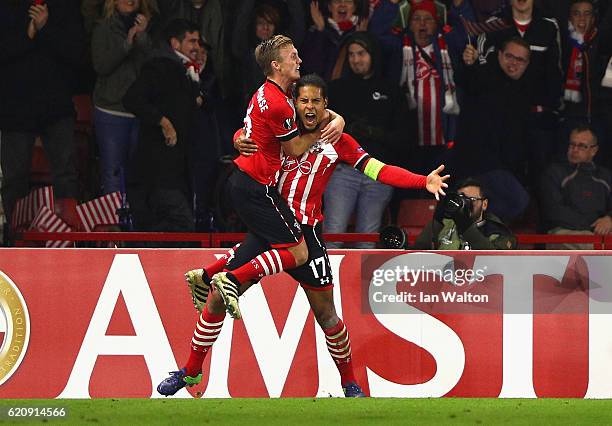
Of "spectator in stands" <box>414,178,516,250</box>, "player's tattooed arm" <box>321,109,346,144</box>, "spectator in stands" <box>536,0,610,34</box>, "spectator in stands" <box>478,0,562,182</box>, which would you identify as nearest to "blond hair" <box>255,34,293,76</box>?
"player's tattooed arm" <box>321,109,346,144</box>

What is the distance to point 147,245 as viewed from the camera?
41.3 feet

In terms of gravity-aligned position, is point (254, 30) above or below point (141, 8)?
below

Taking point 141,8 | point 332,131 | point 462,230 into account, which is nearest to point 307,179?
point 332,131

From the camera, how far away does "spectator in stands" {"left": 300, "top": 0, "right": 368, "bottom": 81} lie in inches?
515

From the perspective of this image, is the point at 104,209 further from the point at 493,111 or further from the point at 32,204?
the point at 493,111

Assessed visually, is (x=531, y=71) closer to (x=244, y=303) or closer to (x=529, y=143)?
(x=529, y=143)

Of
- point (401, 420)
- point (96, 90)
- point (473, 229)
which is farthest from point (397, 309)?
point (96, 90)

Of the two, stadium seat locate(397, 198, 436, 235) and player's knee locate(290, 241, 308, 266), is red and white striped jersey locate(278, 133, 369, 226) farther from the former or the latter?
stadium seat locate(397, 198, 436, 235)

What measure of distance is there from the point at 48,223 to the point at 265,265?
4.00 m

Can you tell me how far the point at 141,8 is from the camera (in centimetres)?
1315

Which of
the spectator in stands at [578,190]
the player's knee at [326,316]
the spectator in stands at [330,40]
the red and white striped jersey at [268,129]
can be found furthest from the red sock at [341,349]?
the spectator in stands at [330,40]

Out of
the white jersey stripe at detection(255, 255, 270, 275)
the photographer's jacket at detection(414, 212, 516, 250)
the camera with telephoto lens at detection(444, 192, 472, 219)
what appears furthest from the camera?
the photographer's jacket at detection(414, 212, 516, 250)

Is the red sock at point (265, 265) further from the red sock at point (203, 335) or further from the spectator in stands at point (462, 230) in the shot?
the spectator in stands at point (462, 230)

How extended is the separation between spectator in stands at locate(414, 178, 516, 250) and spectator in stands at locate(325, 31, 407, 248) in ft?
5.29
